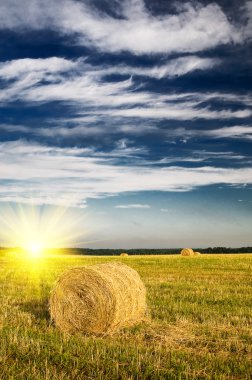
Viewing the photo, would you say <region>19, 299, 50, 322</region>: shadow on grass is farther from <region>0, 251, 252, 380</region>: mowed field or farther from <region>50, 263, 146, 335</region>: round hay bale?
<region>50, 263, 146, 335</region>: round hay bale

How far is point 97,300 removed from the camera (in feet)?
37.0

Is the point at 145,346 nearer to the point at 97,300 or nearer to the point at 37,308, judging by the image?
the point at 97,300

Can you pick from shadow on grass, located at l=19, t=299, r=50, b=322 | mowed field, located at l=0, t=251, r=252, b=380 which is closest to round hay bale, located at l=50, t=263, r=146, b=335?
mowed field, located at l=0, t=251, r=252, b=380

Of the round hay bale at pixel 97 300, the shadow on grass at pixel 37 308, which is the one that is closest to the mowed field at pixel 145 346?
the shadow on grass at pixel 37 308

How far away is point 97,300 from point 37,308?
2763 millimetres

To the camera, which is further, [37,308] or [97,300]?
[37,308]

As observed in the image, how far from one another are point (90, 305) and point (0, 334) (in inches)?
95.7

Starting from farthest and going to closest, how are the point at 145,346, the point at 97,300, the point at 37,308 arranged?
1. the point at 37,308
2. the point at 97,300
3. the point at 145,346

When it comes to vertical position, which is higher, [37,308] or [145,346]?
[37,308]

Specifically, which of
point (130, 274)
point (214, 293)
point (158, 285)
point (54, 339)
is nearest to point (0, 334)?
point (54, 339)

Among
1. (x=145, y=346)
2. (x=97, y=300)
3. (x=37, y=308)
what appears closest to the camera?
(x=145, y=346)

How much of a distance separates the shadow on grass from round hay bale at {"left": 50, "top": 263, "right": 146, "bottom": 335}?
647 mm

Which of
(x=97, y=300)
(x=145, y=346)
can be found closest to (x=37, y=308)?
(x=97, y=300)

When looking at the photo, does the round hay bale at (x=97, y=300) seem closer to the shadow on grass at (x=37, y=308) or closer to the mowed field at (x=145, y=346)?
the mowed field at (x=145, y=346)
